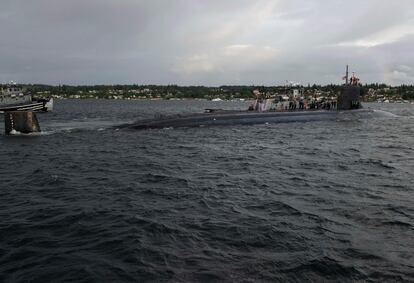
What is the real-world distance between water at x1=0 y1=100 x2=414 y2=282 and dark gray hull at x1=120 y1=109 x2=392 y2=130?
17.2 meters

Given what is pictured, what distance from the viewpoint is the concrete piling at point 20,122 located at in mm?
38188

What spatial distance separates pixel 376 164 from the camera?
2386 cm

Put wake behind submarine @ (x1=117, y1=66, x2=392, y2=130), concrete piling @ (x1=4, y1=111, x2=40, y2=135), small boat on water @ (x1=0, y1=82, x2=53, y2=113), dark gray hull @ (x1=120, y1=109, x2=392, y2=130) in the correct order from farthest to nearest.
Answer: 1. small boat on water @ (x1=0, y1=82, x2=53, y2=113)
2. wake behind submarine @ (x1=117, y1=66, x2=392, y2=130)
3. dark gray hull @ (x1=120, y1=109, x2=392, y2=130)
4. concrete piling @ (x1=4, y1=111, x2=40, y2=135)

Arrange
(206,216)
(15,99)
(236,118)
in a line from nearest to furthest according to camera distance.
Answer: (206,216) < (236,118) < (15,99)

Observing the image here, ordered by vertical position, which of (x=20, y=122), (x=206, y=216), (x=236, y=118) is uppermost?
(x=20, y=122)

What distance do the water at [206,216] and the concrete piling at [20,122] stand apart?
10550mm

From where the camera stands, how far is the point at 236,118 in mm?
49594

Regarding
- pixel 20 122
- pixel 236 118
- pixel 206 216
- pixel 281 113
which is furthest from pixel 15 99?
pixel 206 216

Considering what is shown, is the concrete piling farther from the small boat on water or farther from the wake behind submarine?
the small boat on water

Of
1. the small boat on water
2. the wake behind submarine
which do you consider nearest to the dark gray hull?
the wake behind submarine

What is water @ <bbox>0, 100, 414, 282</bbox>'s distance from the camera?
9.99 metres

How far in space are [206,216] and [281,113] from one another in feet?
132

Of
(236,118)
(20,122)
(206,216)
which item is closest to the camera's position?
(206,216)

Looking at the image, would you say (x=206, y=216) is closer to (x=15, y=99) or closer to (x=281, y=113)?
(x=281, y=113)
